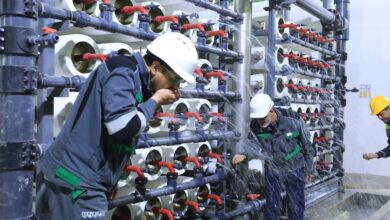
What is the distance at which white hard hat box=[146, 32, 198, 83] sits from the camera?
1711 mm

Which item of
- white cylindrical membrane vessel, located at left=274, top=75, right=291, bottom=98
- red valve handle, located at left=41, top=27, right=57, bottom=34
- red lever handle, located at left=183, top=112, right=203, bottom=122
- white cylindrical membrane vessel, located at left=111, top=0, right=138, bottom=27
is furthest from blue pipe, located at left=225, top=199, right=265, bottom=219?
red valve handle, located at left=41, top=27, right=57, bottom=34

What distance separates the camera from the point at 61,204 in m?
1.67

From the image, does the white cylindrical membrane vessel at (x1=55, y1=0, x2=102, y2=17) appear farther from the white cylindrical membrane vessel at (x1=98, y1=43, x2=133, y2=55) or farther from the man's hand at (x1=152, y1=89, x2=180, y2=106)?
the man's hand at (x1=152, y1=89, x2=180, y2=106)

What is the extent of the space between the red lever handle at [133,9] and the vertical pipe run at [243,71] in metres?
1.20

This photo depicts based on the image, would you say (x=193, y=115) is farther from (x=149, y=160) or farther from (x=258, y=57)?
(x=258, y=57)

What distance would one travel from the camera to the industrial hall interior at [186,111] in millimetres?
1636

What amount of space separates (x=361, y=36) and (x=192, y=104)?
13.6 ft

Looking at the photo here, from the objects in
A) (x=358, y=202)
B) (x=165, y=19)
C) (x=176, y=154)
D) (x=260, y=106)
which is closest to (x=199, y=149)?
(x=176, y=154)

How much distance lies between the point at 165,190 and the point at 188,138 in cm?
39

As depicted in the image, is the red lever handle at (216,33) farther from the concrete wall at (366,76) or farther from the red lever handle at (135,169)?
the concrete wall at (366,76)

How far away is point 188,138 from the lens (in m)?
2.75

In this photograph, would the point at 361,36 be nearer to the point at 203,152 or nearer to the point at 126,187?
the point at 203,152

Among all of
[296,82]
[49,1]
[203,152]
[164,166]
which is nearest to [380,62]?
[296,82]

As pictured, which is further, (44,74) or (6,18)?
(44,74)
